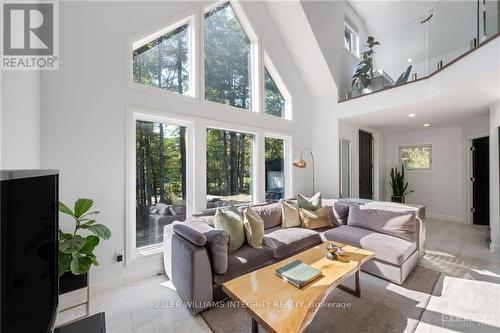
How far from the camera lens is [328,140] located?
4688mm

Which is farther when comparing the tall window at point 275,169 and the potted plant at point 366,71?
the potted plant at point 366,71

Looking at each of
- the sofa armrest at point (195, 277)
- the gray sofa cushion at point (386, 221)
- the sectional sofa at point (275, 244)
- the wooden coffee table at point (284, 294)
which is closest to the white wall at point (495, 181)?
the sectional sofa at point (275, 244)

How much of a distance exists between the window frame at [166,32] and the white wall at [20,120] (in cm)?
92

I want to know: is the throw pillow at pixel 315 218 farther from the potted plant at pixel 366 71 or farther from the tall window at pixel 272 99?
the potted plant at pixel 366 71

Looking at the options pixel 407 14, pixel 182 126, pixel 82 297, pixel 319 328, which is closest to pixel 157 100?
pixel 182 126

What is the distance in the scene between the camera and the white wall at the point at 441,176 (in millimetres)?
5148

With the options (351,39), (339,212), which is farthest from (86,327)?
(351,39)

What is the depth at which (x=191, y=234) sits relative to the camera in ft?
6.95

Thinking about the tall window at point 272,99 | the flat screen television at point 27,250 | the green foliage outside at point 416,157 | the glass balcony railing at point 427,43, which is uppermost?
the glass balcony railing at point 427,43

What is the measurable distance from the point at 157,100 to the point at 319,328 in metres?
3.01

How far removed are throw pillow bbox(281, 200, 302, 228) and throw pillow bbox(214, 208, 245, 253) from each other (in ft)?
3.26

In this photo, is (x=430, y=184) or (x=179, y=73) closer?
(x=179, y=73)

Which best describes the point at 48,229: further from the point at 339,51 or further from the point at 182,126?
the point at 339,51

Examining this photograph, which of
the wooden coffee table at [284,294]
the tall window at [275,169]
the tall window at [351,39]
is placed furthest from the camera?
the tall window at [351,39]
